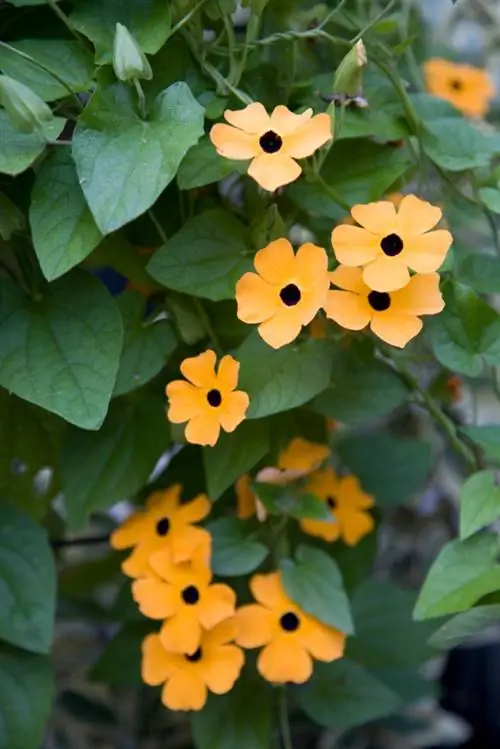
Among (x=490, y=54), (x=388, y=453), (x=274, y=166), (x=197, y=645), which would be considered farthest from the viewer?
(x=490, y=54)

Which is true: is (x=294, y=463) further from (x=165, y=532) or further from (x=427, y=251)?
(x=427, y=251)

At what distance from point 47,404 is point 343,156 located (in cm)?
25

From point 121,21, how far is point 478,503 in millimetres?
347

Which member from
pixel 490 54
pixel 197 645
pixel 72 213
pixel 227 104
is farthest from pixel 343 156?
pixel 490 54

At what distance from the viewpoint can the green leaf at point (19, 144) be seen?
482mm

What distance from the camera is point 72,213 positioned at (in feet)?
1.67

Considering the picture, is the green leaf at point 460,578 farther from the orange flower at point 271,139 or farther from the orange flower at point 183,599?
the orange flower at point 271,139

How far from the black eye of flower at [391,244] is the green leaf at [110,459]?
0.67ft

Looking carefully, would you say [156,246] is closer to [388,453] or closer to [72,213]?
[72,213]

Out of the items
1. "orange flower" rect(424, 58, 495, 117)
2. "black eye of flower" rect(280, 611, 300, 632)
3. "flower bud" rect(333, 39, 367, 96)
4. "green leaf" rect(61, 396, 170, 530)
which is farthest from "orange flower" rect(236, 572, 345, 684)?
"orange flower" rect(424, 58, 495, 117)

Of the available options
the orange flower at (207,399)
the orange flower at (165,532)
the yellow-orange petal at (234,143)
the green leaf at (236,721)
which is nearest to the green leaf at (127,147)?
the yellow-orange petal at (234,143)

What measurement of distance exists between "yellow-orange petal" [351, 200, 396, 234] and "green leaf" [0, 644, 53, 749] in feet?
1.18

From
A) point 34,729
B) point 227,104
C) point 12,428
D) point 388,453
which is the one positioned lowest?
point 388,453

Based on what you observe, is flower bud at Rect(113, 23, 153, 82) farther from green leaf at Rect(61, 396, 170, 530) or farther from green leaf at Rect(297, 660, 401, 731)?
green leaf at Rect(297, 660, 401, 731)
